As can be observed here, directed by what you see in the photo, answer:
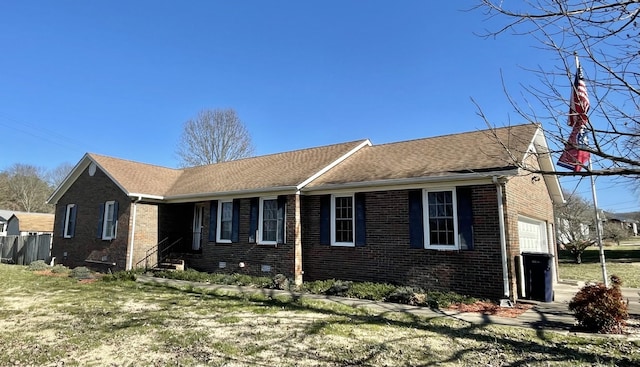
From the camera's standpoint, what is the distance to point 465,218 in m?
9.82

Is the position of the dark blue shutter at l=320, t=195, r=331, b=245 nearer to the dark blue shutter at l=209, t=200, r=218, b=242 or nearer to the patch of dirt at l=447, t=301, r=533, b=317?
the patch of dirt at l=447, t=301, r=533, b=317

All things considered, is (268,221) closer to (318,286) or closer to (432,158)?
(318,286)

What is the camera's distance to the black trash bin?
30.9 ft

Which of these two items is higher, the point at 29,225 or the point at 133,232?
the point at 29,225

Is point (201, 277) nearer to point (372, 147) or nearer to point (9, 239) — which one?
point (372, 147)

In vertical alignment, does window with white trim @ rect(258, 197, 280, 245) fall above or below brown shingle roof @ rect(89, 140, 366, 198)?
below

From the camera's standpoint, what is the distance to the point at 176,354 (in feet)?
18.2

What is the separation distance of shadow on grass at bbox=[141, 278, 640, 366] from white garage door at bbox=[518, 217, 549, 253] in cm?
386

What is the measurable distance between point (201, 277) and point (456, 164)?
9499mm

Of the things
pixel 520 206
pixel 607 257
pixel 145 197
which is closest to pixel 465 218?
pixel 520 206

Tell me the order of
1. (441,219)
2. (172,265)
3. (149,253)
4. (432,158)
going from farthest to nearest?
1. (149,253)
2. (172,265)
3. (432,158)
4. (441,219)

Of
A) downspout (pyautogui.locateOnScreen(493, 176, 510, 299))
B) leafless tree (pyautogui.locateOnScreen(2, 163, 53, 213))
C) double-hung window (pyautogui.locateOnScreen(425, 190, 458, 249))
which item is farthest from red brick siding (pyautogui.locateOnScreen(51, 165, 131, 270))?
leafless tree (pyautogui.locateOnScreen(2, 163, 53, 213))

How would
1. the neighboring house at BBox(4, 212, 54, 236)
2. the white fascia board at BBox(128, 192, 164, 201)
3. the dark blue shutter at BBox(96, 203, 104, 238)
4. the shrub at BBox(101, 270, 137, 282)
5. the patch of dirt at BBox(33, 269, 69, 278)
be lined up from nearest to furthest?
the shrub at BBox(101, 270, 137, 282)
the patch of dirt at BBox(33, 269, 69, 278)
the white fascia board at BBox(128, 192, 164, 201)
the dark blue shutter at BBox(96, 203, 104, 238)
the neighboring house at BBox(4, 212, 54, 236)

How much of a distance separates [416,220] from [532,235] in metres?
4.81
